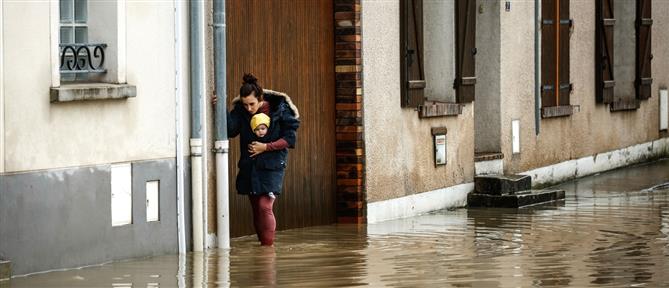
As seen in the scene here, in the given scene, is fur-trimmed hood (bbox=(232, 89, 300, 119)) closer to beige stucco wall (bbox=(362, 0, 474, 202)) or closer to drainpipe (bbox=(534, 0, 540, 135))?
beige stucco wall (bbox=(362, 0, 474, 202))

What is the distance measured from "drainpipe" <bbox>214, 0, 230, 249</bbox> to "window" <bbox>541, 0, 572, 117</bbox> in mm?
8472

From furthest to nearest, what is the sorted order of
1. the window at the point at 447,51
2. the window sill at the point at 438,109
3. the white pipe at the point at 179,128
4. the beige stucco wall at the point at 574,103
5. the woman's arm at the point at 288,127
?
1. the beige stucco wall at the point at 574,103
2. the window at the point at 447,51
3. the window sill at the point at 438,109
4. the woman's arm at the point at 288,127
5. the white pipe at the point at 179,128

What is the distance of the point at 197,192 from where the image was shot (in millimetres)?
14445

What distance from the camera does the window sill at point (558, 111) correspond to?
22547mm


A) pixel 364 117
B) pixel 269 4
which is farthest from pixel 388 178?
pixel 269 4

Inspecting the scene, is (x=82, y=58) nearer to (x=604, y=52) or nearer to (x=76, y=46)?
(x=76, y=46)

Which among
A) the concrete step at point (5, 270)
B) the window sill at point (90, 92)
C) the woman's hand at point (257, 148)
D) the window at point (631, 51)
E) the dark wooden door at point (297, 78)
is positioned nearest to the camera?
the concrete step at point (5, 270)

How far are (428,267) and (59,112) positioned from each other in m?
2.87

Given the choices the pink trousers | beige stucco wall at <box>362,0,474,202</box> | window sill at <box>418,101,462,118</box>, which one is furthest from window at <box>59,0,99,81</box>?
window sill at <box>418,101,462,118</box>

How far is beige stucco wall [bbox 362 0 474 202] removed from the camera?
1756cm

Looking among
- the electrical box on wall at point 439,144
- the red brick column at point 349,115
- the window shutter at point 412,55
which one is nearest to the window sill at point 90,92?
the red brick column at point 349,115

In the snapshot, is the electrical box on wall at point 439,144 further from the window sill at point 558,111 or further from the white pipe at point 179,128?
the white pipe at point 179,128

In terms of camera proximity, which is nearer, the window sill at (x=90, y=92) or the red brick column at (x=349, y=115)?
the window sill at (x=90, y=92)

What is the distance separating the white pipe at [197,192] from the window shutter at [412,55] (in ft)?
14.1
